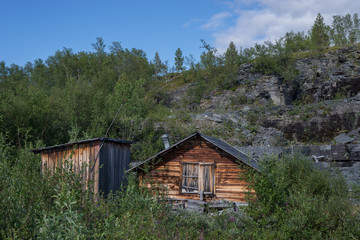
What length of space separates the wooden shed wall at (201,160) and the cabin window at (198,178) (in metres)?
0.21

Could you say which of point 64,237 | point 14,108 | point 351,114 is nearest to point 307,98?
point 351,114

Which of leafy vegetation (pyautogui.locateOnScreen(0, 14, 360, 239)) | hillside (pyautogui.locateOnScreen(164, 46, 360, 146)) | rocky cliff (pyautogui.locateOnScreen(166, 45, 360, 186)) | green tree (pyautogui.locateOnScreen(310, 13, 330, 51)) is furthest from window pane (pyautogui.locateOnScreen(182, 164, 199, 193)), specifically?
green tree (pyautogui.locateOnScreen(310, 13, 330, 51))

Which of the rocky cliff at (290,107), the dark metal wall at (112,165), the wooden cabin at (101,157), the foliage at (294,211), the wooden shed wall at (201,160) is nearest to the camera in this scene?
the foliage at (294,211)

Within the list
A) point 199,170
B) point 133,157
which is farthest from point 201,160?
point 133,157

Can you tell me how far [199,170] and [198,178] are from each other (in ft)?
1.36

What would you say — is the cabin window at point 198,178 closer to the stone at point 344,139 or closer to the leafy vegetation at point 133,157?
the leafy vegetation at point 133,157

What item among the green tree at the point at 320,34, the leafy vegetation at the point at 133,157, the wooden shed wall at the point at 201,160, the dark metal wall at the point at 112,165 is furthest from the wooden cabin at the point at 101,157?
the green tree at the point at 320,34

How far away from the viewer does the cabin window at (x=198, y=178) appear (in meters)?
17.4

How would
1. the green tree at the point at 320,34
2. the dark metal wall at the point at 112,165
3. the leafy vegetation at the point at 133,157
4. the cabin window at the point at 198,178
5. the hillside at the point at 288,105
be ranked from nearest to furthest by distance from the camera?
the leafy vegetation at the point at 133,157 < the dark metal wall at the point at 112,165 < the cabin window at the point at 198,178 < the hillside at the point at 288,105 < the green tree at the point at 320,34

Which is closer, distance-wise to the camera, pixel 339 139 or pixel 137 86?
pixel 339 139

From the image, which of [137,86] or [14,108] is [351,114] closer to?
[137,86]

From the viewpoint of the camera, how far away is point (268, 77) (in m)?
50.6

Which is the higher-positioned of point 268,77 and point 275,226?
point 268,77

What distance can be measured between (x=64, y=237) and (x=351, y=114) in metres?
36.9
